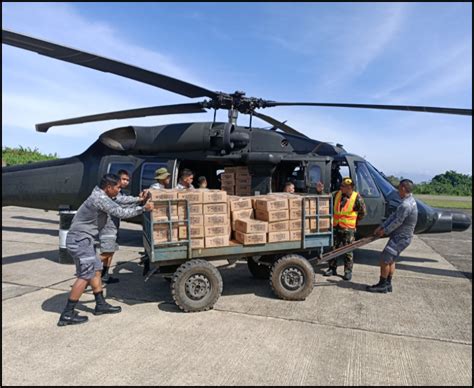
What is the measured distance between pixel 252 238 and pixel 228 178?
3.34 meters

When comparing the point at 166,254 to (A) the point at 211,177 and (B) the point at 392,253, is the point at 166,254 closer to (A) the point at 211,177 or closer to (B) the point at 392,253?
(B) the point at 392,253

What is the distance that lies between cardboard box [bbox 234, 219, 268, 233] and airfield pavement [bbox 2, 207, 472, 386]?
1022 millimetres

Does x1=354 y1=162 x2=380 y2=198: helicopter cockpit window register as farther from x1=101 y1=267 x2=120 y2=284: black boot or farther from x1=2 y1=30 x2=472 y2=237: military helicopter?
x1=101 y1=267 x2=120 y2=284: black boot

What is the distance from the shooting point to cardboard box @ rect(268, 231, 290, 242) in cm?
476

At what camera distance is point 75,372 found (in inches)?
120

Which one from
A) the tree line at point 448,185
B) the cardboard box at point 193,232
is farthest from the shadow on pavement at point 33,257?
the tree line at point 448,185

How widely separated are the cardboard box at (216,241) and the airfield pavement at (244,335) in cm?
85

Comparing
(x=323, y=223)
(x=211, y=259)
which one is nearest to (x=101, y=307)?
(x=211, y=259)

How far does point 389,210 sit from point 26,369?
629cm

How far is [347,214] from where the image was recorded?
5.92 meters

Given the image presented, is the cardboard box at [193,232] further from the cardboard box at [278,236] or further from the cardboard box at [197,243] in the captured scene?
the cardboard box at [278,236]

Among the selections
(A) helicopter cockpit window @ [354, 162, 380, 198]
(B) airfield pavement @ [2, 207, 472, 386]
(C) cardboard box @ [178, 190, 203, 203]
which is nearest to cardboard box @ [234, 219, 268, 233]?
(C) cardboard box @ [178, 190, 203, 203]

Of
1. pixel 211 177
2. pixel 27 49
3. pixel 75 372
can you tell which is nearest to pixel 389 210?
pixel 211 177

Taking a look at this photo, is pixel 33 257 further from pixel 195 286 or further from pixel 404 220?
pixel 404 220
